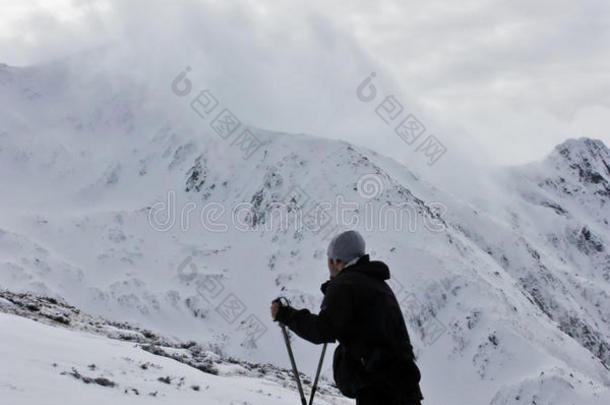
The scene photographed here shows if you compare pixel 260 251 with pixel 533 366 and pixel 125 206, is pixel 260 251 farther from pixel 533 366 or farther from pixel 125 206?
pixel 533 366

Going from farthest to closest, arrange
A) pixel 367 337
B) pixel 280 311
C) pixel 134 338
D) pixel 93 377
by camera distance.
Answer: pixel 134 338, pixel 93 377, pixel 280 311, pixel 367 337

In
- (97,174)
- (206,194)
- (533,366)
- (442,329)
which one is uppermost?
(97,174)

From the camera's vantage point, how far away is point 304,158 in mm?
83062

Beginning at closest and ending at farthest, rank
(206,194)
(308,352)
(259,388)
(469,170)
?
(259,388) < (308,352) < (206,194) < (469,170)

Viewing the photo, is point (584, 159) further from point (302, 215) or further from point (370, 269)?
point (370, 269)

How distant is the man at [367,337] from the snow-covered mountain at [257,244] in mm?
45417

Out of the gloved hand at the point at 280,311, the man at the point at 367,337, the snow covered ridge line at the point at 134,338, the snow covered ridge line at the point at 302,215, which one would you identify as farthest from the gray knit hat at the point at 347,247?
the snow covered ridge line at the point at 302,215

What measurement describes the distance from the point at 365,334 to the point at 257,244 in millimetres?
73572

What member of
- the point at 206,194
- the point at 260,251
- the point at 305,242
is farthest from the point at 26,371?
the point at 206,194

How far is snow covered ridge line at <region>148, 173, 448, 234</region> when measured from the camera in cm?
7144

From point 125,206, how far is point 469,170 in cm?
9172

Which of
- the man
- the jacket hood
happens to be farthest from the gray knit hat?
the man

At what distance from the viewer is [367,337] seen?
527cm

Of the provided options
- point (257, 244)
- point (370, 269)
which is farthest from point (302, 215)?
point (370, 269)
